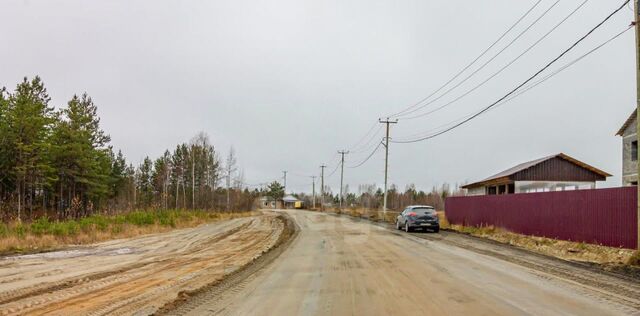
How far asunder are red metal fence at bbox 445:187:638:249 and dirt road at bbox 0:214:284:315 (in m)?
11.5

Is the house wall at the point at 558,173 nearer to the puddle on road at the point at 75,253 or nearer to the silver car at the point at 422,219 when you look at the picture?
the silver car at the point at 422,219

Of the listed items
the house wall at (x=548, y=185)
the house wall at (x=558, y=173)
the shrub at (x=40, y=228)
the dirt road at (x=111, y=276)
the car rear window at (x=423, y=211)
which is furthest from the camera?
the house wall at (x=558, y=173)

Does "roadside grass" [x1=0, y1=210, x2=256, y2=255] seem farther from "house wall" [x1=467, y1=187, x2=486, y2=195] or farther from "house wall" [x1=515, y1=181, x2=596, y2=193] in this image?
"house wall" [x1=467, y1=187, x2=486, y2=195]

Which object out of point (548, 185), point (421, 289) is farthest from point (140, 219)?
point (548, 185)

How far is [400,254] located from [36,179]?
46479 mm

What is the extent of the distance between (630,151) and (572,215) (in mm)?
19919

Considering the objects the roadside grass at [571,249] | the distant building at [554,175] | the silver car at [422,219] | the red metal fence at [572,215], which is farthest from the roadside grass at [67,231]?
the distant building at [554,175]

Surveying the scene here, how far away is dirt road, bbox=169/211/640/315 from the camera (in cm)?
737

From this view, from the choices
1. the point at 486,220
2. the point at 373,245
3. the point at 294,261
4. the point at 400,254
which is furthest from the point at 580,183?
the point at 294,261

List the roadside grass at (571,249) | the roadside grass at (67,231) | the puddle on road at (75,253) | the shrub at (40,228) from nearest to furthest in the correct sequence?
the roadside grass at (571,249)
the puddle on road at (75,253)
the roadside grass at (67,231)
the shrub at (40,228)

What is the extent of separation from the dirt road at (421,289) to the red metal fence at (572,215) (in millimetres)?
3235

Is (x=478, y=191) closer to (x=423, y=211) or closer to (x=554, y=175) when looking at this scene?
(x=554, y=175)

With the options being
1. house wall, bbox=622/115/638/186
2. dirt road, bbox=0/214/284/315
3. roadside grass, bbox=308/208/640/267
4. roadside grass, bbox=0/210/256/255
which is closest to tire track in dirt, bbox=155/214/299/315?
dirt road, bbox=0/214/284/315

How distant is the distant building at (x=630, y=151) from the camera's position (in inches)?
1312
